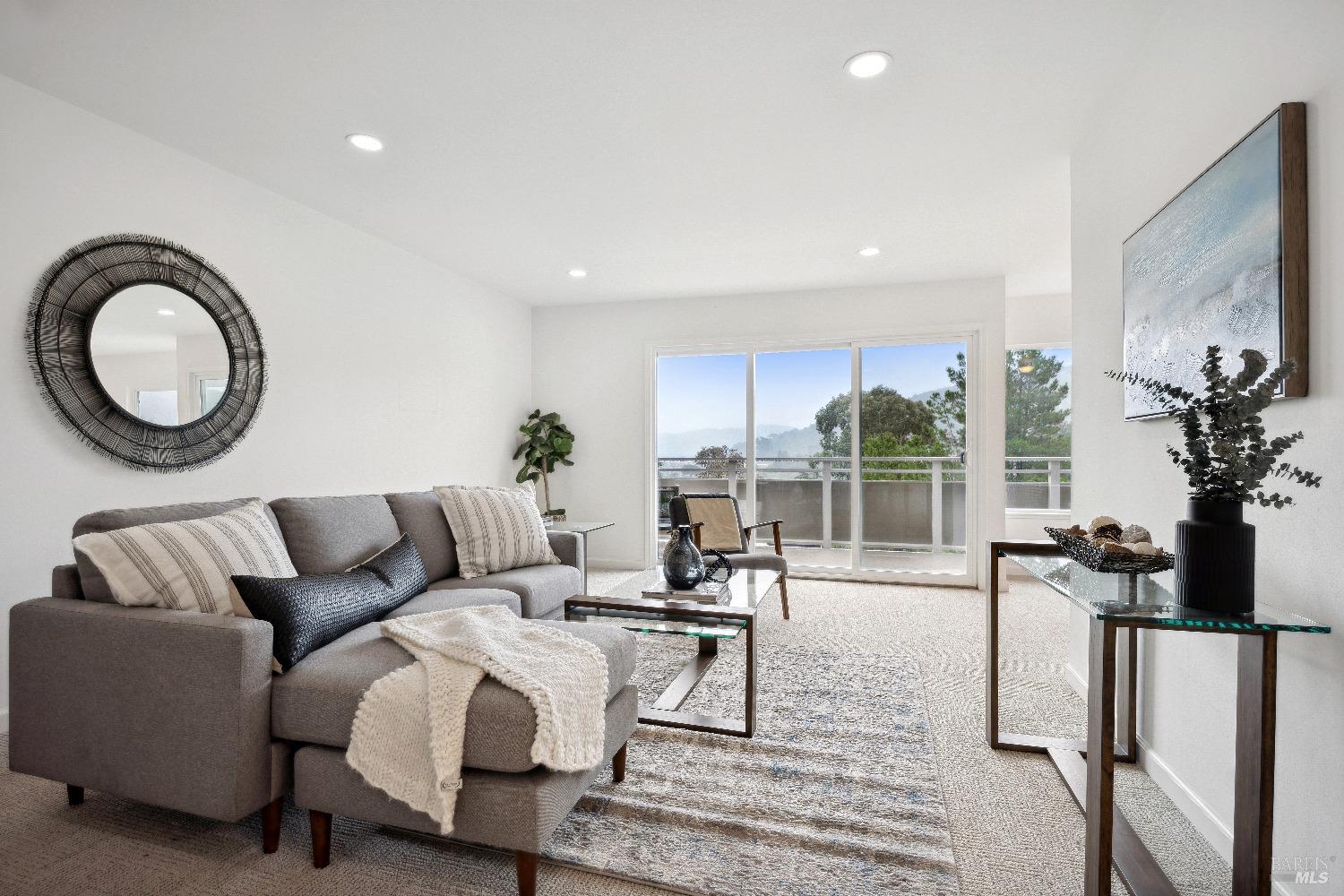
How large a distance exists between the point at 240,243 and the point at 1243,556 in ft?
13.4

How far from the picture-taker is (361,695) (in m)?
1.57

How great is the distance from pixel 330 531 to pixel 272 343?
137 cm

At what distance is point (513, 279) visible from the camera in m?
5.03

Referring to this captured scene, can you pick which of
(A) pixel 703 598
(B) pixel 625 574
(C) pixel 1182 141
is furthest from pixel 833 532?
(C) pixel 1182 141

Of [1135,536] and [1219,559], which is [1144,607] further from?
[1135,536]

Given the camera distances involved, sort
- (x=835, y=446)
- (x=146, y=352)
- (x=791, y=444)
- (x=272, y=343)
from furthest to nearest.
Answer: (x=791, y=444), (x=835, y=446), (x=272, y=343), (x=146, y=352)

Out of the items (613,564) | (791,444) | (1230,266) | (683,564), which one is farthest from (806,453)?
(1230,266)

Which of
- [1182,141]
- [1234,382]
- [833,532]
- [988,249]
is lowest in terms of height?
[833,532]

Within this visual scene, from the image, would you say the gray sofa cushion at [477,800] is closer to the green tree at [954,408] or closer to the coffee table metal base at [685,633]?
the coffee table metal base at [685,633]

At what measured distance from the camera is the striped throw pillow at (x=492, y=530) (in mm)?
3102

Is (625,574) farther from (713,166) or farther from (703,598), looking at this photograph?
(713,166)

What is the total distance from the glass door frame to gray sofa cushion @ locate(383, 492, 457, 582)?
2597 millimetres

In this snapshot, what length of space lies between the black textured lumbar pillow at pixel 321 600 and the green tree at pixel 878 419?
3.75m

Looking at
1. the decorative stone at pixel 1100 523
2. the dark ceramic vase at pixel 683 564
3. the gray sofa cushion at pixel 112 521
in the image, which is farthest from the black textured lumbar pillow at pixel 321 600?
the decorative stone at pixel 1100 523
